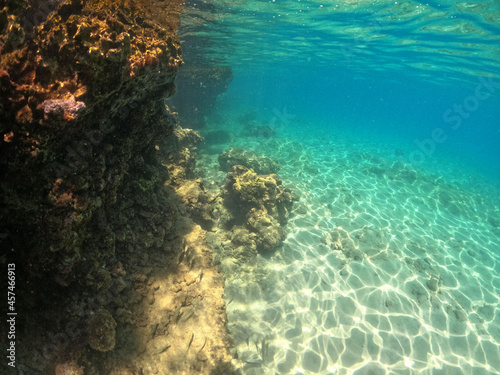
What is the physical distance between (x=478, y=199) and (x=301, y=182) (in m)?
14.6

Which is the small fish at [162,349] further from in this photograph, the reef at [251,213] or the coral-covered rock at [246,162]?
the coral-covered rock at [246,162]

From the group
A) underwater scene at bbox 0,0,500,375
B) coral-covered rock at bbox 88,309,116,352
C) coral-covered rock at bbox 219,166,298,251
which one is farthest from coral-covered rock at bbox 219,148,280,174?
coral-covered rock at bbox 88,309,116,352

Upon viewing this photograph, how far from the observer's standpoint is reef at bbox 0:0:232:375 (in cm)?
265

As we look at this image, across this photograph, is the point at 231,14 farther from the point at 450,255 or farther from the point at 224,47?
the point at 450,255

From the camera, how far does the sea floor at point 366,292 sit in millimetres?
6098

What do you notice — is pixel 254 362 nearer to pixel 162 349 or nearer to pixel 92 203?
pixel 162 349

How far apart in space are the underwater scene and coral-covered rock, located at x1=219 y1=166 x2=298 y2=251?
70 millimetres

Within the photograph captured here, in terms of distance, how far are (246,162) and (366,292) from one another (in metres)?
8.58

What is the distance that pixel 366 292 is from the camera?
25.4 feet

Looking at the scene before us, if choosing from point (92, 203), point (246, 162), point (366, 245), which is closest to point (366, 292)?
point (366, 245)

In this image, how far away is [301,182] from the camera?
1418cm

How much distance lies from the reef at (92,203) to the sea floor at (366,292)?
2053 mm

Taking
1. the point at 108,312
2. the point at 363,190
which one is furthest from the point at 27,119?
the point at 363,190

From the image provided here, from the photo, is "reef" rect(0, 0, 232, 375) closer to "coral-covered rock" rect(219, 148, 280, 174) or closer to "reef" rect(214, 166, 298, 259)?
"reef" rect(214, 166, 298, 259)
